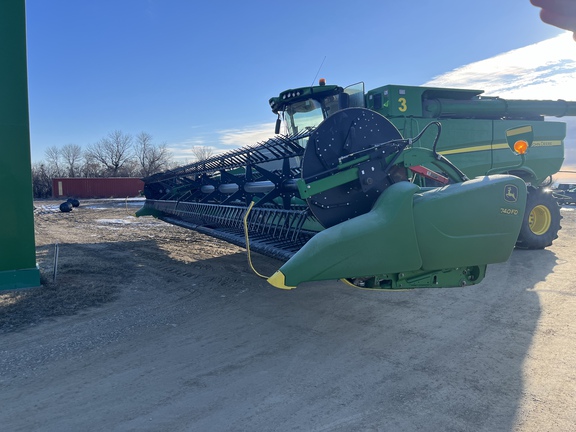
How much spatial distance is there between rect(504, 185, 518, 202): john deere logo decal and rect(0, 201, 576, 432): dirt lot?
Answer: 1181 mm

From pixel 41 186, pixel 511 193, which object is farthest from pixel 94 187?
pixel 511 193

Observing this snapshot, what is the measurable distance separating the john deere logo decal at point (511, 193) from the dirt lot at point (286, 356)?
1.18m

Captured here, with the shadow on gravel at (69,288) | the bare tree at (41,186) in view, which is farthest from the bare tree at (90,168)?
the shadow on gravel at (69,288)

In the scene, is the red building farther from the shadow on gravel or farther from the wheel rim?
the wheel rim

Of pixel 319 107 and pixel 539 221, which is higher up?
pixel 319 107

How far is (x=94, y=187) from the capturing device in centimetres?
4034

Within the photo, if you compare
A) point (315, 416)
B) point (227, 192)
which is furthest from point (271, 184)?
point (315, 416)

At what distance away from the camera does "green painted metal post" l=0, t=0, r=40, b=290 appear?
4883 millimetres

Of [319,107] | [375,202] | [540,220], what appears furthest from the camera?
[540,220]

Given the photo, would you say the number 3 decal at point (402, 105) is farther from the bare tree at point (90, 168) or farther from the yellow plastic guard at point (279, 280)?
the bare tree at point (90, 168)

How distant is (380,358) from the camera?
3320 millimetres

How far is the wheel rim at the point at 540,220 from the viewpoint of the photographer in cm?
720

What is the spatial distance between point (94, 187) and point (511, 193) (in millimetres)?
41998

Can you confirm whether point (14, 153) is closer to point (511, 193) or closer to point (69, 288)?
Answer: point (69, 288)
